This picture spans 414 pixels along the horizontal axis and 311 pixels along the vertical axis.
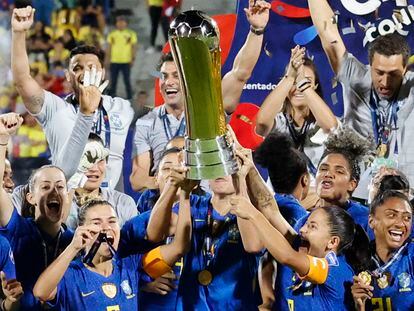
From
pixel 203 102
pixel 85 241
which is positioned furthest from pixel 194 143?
pixel 85 241

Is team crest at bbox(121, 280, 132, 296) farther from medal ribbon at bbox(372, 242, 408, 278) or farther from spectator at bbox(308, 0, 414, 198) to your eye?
spectator at bbox(308, 0, 414, 198)

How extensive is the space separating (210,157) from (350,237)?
1.21m

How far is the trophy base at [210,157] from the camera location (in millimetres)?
2797

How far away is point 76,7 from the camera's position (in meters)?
4.22

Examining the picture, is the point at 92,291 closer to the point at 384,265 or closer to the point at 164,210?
the point at 164,210

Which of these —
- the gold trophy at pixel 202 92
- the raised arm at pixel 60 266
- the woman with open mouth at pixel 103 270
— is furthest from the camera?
the woman with open mouth at pixel 103 270

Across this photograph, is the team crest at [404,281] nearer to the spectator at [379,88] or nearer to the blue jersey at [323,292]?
the blue jersey at [323,292]

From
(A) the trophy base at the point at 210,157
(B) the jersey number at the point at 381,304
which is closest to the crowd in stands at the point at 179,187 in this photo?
(B) the jersey number at the point at 381,304

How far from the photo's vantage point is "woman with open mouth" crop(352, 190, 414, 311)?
3.85 metres

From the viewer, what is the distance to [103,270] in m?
3.80

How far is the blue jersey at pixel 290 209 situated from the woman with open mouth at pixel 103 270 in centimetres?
55

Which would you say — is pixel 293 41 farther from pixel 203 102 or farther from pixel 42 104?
pixel 203 102

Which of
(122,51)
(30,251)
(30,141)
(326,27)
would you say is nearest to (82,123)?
(30,141)

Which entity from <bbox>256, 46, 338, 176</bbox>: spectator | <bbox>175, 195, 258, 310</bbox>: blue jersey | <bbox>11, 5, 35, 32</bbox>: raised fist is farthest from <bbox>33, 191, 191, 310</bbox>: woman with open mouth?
<bbox>11, 5, 35, 32</bbox>: raised fist
